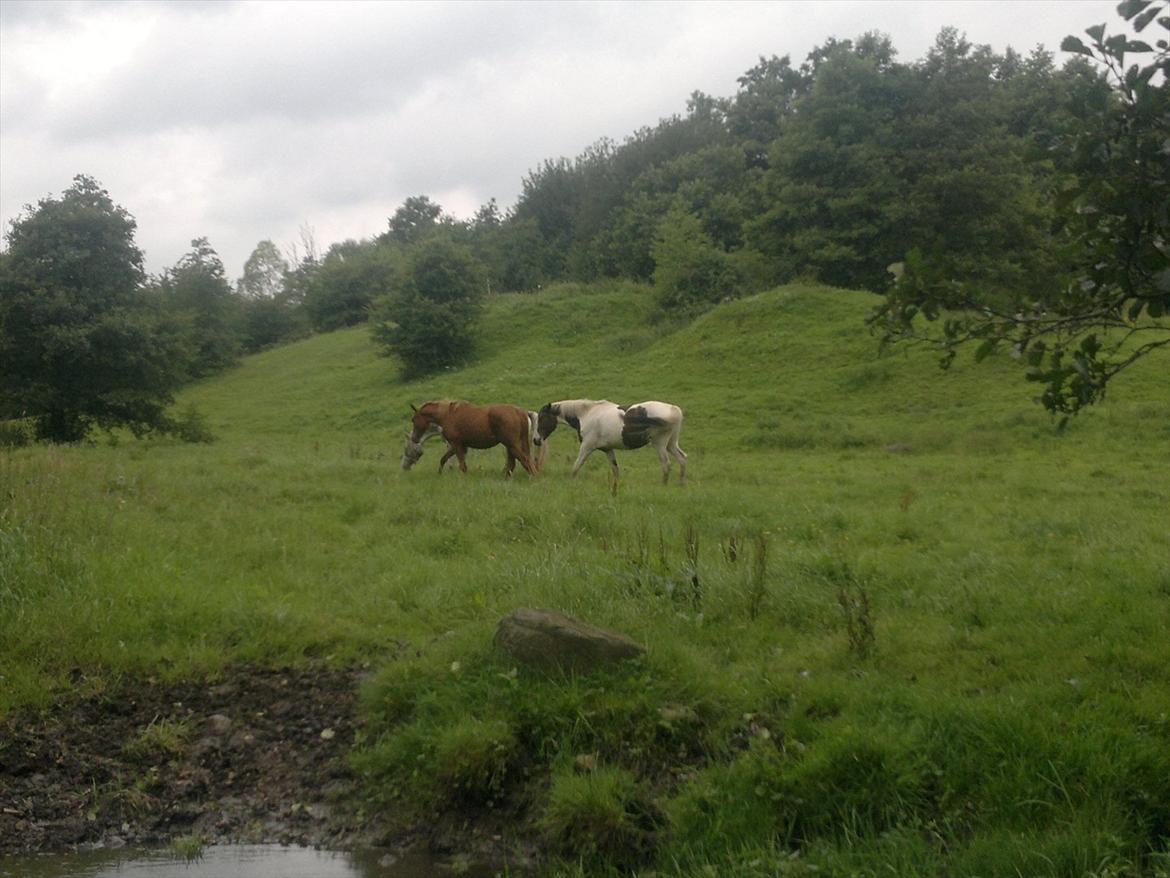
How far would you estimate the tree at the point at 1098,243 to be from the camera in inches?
219

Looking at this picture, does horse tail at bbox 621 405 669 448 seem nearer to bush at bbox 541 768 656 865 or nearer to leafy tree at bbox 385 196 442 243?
bush at bbox 541 768 656 865

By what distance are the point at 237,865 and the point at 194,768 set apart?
1233 millimetres

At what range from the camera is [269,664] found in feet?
27.9

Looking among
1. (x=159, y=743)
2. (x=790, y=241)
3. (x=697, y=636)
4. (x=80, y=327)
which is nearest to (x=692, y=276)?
(x=790, y=241)

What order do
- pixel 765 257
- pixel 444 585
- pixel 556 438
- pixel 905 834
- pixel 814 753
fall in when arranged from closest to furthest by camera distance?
1. pixel 905 834
2. pixel 814 753
3. pixel 444 585
4. pixel 556 438
5. pixel 765 257

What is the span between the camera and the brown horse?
18344 mm

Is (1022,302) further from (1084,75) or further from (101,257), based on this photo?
(101,257)

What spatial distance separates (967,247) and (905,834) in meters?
37.5

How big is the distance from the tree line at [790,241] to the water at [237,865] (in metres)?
4.34

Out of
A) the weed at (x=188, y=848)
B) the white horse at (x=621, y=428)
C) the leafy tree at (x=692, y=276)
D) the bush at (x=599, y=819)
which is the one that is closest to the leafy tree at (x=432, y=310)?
the leafy tree at (x=692, y=276)

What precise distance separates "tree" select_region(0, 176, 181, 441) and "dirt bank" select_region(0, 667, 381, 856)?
20094 millimetres

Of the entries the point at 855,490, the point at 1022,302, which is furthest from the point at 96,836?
the point at 855,490

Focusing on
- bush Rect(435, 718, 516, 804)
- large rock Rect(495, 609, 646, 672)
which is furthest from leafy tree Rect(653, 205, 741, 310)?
bush Rect(435, 718, 516, 804)

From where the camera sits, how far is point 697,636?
27.0 feet
